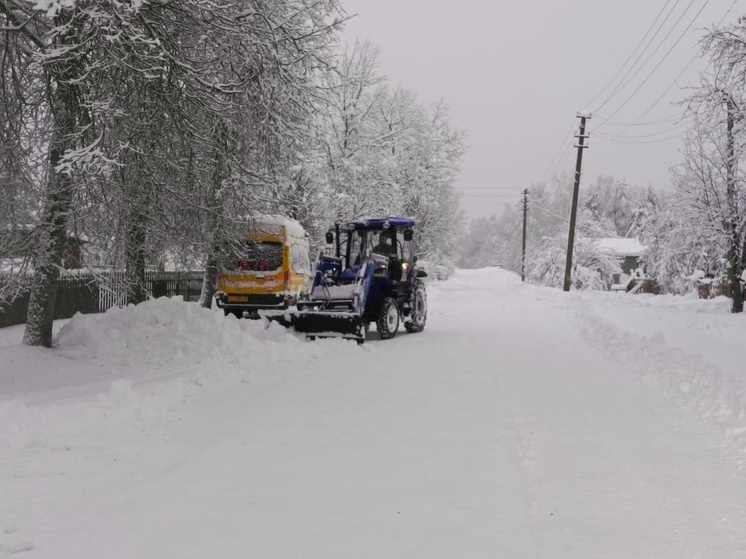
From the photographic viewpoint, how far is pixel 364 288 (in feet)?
41.9

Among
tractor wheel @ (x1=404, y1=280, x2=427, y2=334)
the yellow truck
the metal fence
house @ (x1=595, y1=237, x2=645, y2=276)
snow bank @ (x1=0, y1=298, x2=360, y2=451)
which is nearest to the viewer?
snow bank @ (x1=0, y1=298, x2=360, y2=451)

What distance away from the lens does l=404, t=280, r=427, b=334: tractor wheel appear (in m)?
14.9

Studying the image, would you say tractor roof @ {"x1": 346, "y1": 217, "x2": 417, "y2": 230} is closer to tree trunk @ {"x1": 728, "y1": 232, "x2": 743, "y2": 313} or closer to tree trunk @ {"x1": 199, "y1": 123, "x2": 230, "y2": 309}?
tree trunk @ {"x1": 199, "y1": 123, "x2": 230, "y2": 309}

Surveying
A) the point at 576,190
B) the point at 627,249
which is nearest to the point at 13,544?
the point at 576,190

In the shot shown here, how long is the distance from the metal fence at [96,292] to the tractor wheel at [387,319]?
5140 millimetres

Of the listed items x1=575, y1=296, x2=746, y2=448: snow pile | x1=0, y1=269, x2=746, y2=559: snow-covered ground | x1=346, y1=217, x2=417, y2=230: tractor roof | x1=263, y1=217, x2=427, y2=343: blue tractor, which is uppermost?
x1=346, y1=217, x2=417, y2=230: tractor roof

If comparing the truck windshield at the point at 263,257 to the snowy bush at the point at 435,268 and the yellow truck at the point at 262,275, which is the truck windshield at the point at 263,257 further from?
the snowy bush at the point at 435,268

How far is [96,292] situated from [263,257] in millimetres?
4468

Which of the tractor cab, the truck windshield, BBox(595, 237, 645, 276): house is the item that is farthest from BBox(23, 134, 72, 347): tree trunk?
BBox(595, 237, 645, 276): house

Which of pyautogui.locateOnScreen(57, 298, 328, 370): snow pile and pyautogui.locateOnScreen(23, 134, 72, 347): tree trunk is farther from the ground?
pyautogui.locateOnScreen(23, 134, 72, 347): tree trunk

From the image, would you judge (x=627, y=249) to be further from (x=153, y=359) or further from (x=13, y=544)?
(x=13, y=544)

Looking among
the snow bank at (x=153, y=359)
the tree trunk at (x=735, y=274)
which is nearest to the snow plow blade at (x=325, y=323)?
the snow bank at (x=153, y=359)

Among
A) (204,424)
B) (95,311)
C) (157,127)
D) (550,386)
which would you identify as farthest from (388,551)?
(95,311)

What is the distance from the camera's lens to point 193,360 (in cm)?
942
